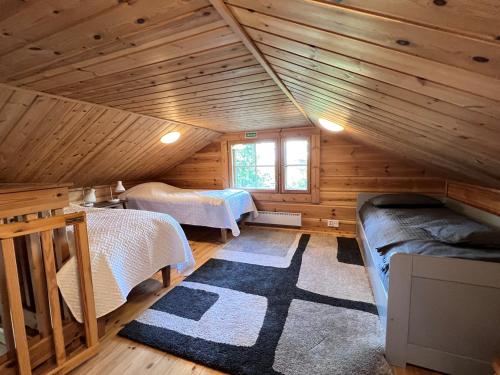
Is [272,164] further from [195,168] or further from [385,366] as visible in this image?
[385,366]

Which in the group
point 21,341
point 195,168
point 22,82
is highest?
point 22,82

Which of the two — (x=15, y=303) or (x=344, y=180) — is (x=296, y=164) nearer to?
(x=344, y=180)

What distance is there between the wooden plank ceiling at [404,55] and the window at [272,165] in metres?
2.53

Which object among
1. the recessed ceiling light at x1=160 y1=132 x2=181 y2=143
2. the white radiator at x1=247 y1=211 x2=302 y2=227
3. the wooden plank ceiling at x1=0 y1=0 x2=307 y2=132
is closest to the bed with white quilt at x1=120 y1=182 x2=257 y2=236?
the white radiator at x1=247 y1=211 x2=302 y2=227

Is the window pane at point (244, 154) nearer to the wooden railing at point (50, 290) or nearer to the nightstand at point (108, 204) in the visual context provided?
the nightstand at point (108, 204)

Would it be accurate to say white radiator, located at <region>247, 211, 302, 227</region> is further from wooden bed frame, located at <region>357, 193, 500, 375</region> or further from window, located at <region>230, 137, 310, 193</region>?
wooden bed frame, located at <region>357, 193, 500, 375</region>

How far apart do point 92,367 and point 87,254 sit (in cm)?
71

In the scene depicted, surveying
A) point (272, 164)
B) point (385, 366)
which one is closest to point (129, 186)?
point (272, 164)

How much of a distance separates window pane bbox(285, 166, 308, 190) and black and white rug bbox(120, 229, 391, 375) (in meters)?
1.42

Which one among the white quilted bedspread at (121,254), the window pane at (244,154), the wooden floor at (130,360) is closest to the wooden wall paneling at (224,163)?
the window pane at (244,154)

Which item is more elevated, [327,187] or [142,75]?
[142,75]

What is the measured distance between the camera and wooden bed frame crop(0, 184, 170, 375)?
127cm

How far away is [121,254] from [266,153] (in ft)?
9.98

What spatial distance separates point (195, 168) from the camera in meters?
4.75
